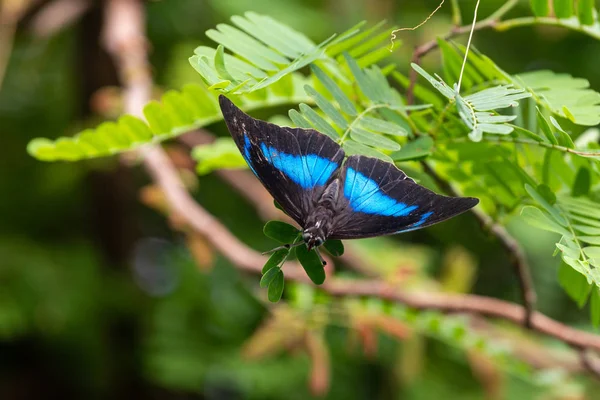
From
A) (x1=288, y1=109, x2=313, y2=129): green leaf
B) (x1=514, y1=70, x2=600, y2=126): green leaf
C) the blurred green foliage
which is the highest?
(x1=288, y1=109, x2=313, y2=129): green leaf

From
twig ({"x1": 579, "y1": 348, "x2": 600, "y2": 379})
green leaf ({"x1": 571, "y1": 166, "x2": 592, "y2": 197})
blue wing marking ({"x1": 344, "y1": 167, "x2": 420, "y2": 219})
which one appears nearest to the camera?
blue wing marking ({"x1": 344, "y1": 167, "x2": 420, "y2": 219})

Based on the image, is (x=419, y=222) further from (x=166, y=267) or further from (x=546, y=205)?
(x=166, y=267)

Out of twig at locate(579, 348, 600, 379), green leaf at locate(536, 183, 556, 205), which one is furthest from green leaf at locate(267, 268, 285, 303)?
twig at locate(579, 348, 600, 379)

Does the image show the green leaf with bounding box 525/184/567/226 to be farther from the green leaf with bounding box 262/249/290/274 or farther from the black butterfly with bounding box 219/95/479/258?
the green leaf with bounding box 262/249/290/274

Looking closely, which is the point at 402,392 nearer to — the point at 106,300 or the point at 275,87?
the point at 106,300

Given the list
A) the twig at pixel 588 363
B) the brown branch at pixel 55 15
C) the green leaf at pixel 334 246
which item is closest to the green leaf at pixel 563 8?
the green leaf at pixel 334 246

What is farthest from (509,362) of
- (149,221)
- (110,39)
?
(149,221)
